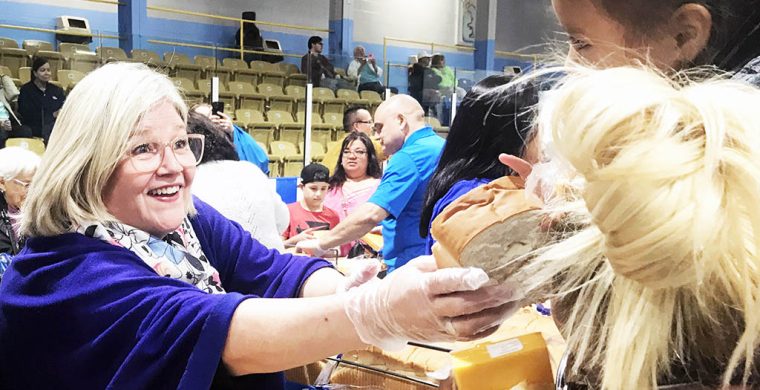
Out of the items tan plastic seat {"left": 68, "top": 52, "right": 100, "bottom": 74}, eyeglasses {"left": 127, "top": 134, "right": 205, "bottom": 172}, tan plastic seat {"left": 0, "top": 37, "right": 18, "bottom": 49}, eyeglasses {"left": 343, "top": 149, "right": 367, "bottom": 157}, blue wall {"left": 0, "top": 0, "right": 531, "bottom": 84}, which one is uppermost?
blue wall {"left": 0, "top": 0, "right": 531, "bottom": 84}

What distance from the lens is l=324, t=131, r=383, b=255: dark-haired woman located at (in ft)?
14.0

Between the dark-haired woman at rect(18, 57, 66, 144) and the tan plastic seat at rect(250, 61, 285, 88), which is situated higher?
the tan plastic seat at rect(250, 61, 285, 88)

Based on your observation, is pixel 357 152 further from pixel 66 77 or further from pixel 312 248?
pixel 66 77

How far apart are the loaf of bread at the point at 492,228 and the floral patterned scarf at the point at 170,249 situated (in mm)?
755

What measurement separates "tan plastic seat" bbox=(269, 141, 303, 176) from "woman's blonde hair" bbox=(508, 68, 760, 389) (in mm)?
7202

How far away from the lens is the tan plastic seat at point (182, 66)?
23.9 ft

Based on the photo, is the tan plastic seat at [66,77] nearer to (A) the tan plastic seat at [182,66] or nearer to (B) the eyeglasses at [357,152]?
(A) the tan plastic seat at [182,66]

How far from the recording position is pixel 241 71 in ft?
29.3

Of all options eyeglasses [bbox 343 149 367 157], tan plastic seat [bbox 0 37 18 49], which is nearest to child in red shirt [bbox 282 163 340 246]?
eyeglasses [bbox 343 149 367 157]

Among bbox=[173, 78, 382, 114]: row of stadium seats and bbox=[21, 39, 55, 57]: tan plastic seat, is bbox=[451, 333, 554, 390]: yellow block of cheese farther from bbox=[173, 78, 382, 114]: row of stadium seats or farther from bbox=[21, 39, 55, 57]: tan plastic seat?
bbox=[21, 39, 55, 57]: tan plastic seat

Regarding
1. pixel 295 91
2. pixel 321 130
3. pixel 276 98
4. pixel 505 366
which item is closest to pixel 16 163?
pixel 505 366

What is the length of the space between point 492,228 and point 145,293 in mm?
701

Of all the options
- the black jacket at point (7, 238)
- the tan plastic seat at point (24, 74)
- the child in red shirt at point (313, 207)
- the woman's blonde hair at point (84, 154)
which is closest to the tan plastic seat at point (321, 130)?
the tan plastic seat at point (24, 74)

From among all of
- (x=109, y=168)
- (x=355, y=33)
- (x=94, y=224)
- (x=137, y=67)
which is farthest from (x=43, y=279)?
(x=355, y=33)
